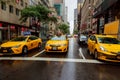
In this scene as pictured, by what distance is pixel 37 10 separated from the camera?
40375 mm

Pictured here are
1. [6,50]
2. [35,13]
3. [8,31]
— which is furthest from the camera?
[35,13]

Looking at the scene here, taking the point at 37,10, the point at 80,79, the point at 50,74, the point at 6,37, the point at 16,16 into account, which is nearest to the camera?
the point at 80,79

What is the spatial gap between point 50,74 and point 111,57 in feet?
13.6

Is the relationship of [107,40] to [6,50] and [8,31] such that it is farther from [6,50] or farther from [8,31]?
[8,31]

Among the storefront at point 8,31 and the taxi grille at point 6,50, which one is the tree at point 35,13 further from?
the taxi grille at point 6,50

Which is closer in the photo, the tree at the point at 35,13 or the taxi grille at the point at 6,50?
the taxi grille at the point at 6,50

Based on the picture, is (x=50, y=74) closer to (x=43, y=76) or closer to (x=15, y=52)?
(x=43, y=76)

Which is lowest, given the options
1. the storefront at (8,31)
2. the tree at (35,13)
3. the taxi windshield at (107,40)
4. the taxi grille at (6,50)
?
the taxi grille at (6,50)

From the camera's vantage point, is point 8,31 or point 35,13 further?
point 35,13

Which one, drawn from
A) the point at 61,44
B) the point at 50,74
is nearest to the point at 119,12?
the point at 61,44

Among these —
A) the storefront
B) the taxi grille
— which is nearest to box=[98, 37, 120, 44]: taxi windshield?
the taxi grille

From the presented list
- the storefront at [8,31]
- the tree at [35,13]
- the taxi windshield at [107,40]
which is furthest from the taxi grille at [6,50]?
the tree at [35,13]

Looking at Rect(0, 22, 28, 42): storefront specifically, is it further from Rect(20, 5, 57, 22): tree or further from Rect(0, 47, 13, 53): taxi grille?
Rect(0, 47, 13, 53): taxi grille

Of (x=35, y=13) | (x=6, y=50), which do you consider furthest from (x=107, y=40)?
(x=35, y=13)
